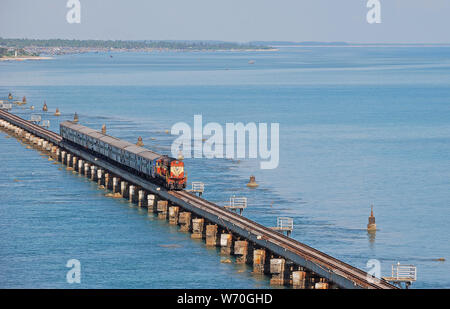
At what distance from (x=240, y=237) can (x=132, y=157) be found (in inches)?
1169

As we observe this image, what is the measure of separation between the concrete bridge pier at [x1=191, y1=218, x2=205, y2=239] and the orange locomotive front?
8.72 metres

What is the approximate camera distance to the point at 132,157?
9938 cm

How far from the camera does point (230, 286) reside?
65.4m

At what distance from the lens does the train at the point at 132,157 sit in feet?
290

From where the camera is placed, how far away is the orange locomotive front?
8725cm

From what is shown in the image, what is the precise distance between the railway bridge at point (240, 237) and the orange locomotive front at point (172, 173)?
0.74 meters

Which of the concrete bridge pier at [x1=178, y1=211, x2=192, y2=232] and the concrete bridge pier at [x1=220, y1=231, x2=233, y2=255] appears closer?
the concrete bridge pier at [x1=220, y1=231, x2=233, y2=255]

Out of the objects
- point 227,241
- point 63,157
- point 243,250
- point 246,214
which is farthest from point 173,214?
point 63,157

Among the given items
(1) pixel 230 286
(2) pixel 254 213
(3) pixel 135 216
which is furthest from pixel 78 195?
(1) pixel 230 286

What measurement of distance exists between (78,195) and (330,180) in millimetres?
29268

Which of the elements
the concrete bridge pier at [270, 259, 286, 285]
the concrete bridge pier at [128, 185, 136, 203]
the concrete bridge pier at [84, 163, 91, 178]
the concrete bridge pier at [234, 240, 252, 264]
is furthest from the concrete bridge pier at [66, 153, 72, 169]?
the concrete bridge pier at [270, 259, 286, 285]

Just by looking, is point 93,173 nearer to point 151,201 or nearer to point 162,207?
point 151,201

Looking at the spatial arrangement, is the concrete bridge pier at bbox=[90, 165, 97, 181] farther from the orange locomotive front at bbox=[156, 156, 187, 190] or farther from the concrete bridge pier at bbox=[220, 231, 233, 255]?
the concrete bridge pier at bbox=[220, 231, 233, 255]
